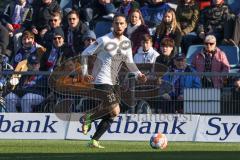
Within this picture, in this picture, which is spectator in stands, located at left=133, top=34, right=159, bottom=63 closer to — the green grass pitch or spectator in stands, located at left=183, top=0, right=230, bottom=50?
spectator in stands, located at left=183, top=0, right=230, bottom=50

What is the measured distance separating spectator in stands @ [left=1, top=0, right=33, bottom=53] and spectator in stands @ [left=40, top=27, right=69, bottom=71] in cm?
255

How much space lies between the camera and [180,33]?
19.6 metres

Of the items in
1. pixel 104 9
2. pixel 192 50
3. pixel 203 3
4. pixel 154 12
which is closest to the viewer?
pixel 192 50

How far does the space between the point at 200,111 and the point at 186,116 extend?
326 millimetres

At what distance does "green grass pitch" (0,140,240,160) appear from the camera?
1313 cm

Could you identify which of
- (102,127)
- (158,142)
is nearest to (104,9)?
(102,127)

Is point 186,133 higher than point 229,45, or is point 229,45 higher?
point 229,45

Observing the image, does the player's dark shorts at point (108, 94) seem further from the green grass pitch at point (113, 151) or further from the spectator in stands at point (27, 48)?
the spectator in stands at point (27, 48)

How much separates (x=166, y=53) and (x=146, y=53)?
17.8 inches

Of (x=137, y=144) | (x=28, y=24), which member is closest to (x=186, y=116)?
(x=137, y=144)

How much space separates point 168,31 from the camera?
64.4 ft

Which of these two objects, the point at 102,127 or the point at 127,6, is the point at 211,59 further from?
the point at 102,127

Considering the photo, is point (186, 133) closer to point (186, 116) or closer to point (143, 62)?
point (186, 116)

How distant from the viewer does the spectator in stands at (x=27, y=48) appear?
20.2 m
